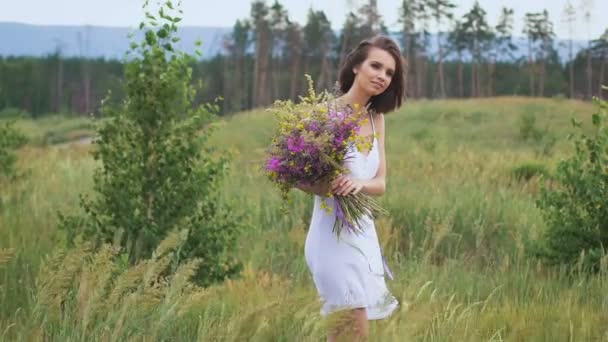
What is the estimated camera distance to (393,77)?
12.7 feet

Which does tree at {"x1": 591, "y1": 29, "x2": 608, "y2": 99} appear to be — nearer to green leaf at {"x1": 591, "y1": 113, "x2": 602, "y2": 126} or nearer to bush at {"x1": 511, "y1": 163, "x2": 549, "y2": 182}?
bush at {"x1": 511, "y1": 163, "x2": 549, "y2": 182}

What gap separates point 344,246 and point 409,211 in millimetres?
3868

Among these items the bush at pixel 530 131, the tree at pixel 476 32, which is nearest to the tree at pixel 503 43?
the tree at pixel 476 32

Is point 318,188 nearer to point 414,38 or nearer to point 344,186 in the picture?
point 344,186

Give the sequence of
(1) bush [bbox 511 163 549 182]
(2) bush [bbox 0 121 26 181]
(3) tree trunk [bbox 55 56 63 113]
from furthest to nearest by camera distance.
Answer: (3) tree trunk [bbox 55 56 63 113] < (1) bush [bbox 511 163 549 182] < (2) bush [bbox 0 121 26 181]

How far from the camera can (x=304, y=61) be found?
229 feet

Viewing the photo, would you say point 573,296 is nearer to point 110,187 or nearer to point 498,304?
point 498,304

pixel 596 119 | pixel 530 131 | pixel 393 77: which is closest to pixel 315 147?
pixel 393 77

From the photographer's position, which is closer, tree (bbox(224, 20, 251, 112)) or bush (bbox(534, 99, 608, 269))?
bush (bbox(534, 99, 608, 269))

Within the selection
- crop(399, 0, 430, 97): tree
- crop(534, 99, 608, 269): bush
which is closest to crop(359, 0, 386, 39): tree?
crop(399, 0, 430, 97): tree

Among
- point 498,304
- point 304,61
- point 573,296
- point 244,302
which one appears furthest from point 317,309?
point 304,61

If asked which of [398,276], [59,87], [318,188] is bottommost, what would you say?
[398,276]

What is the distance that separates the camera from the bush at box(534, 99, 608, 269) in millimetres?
5363

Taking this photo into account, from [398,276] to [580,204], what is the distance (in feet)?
5.17
